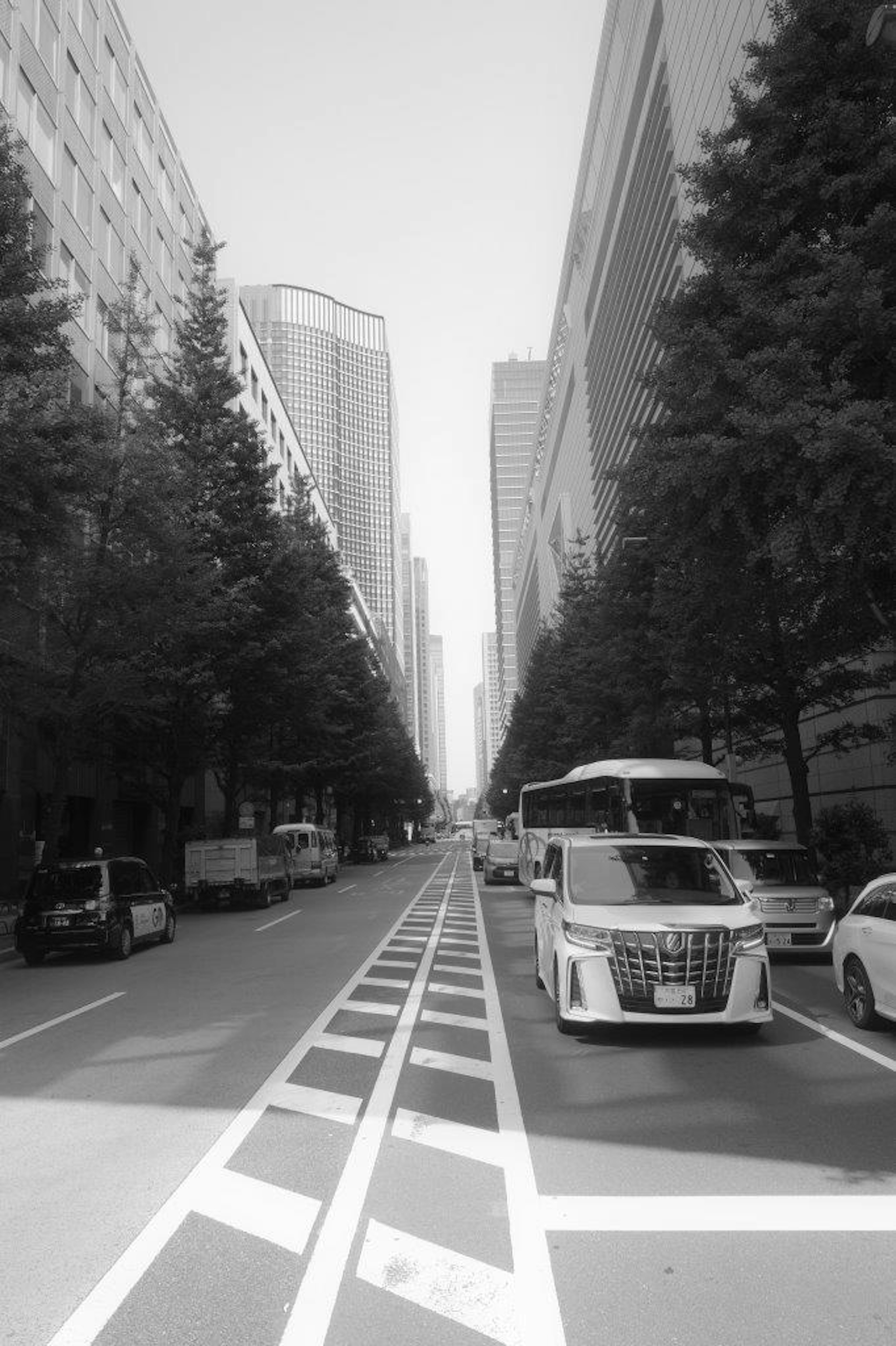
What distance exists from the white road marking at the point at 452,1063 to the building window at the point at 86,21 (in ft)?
125

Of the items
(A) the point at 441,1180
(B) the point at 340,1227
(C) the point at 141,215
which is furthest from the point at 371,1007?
(C) the point at 141,215

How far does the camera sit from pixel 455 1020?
10242 millimetres

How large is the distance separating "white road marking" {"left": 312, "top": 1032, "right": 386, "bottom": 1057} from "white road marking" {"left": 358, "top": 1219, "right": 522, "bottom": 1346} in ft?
13.4

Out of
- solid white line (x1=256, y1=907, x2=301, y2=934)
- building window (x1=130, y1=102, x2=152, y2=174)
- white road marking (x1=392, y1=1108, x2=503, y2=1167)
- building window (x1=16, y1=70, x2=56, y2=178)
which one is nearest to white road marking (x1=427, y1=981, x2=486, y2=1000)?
white road marking (x1=392, y1=1108, x2=503, y2=1167)

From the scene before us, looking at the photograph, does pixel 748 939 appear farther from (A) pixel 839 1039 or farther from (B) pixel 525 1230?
A: (B) pixel 525 1230

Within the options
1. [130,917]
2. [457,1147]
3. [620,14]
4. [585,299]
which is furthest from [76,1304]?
[585,299]

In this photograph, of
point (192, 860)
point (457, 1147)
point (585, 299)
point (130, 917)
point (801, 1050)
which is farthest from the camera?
point (585, 299)

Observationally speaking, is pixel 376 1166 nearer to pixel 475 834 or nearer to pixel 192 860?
pixel 192 860

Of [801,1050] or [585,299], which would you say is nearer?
[801,1050]

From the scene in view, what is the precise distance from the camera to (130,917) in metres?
17.5

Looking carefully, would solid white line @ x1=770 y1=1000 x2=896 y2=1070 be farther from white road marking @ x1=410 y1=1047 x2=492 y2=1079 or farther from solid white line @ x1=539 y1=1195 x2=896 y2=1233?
solid white line @ x1=539 y1=1195 x2=896 y2=1233

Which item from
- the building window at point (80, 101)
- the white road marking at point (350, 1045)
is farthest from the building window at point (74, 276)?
the white road marking at point (350, 1045)

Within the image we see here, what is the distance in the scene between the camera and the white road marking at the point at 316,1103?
22.0 feet

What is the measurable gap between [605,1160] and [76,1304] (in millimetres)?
2970
